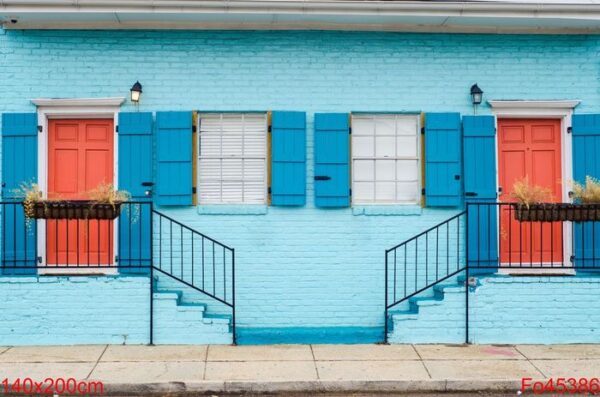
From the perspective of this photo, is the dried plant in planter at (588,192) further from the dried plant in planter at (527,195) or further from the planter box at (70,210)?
the planter box at (70,210)

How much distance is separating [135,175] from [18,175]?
1.47 m

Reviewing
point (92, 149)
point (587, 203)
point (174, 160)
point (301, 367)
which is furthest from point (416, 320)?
point (92, 149)

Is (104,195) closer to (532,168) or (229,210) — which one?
(229,210)

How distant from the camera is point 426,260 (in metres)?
8.73

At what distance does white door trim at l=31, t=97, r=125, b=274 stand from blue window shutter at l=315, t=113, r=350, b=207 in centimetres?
258

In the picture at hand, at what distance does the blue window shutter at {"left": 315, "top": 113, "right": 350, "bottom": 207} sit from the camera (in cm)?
864

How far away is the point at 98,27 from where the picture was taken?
28.4ft

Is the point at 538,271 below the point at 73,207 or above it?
below

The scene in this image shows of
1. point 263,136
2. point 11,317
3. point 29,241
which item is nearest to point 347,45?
point 263,136

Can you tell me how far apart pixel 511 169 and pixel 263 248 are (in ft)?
11.4

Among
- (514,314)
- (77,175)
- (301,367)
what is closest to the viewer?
(301,367)

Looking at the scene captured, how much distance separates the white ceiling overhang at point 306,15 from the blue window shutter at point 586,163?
1299 mm

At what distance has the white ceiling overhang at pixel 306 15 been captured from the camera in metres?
8.14

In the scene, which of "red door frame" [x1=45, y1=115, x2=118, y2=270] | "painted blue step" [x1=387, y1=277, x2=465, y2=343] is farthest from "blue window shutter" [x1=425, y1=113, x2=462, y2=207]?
"red door frame" [x1=45, y1=115, x2=118, y2=270]
